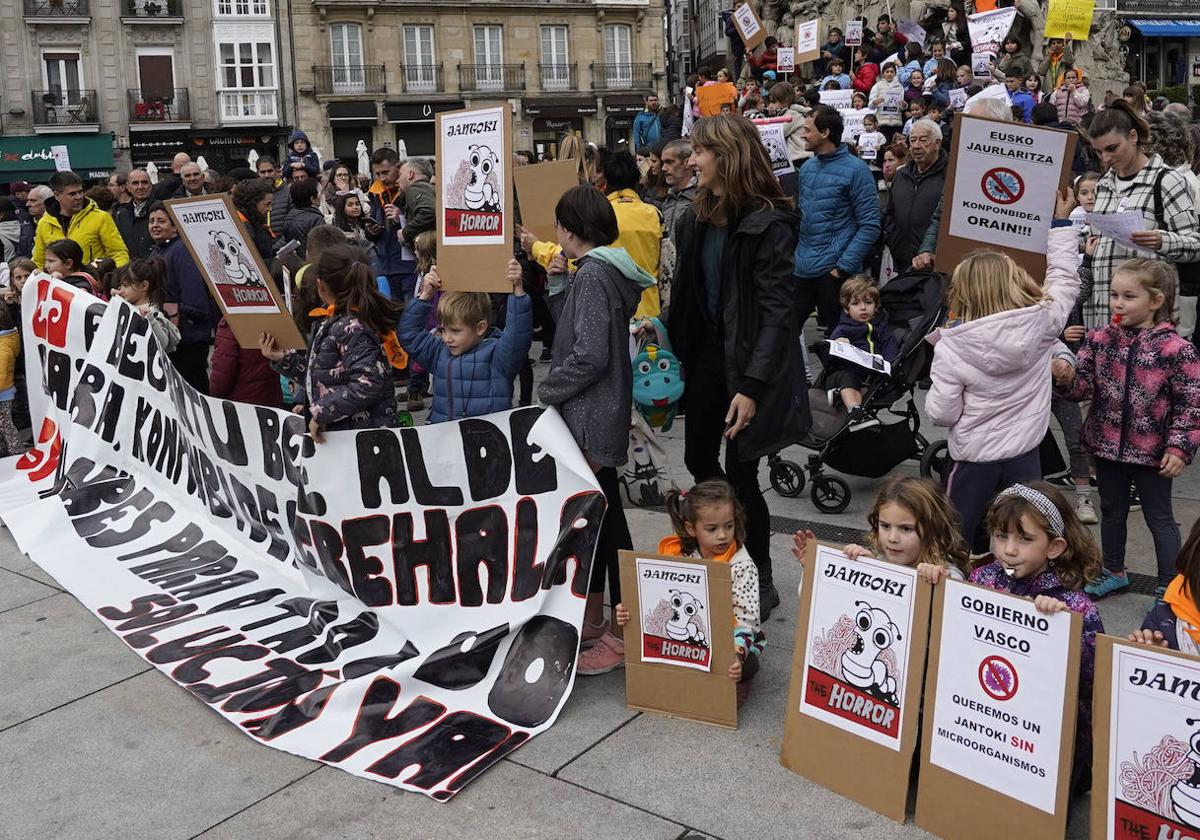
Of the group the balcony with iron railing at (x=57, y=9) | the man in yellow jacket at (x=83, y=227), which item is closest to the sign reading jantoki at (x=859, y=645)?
the man in yellow jacket at (x=83, y=227)

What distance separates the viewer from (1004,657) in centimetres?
297

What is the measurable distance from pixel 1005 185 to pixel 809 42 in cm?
1527

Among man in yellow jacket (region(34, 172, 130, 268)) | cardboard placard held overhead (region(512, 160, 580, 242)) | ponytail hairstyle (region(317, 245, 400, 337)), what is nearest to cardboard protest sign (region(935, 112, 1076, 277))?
cardboard placard held overhead (region(512, 160, 580, 242))

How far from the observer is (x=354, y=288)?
15.9 ft

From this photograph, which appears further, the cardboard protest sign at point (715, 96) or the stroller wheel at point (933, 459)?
the cardboard protest sign at point (715, 96)

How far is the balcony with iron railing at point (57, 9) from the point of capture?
39000mm

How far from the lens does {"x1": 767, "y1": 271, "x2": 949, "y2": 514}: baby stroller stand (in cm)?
599

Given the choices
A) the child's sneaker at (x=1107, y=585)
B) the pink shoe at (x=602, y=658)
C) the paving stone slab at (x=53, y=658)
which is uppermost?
the child's sneaker at (x=1107, y=585)

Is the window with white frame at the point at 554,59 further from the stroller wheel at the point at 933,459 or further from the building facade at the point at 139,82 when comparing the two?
the stroller wheel at the point at 933,459

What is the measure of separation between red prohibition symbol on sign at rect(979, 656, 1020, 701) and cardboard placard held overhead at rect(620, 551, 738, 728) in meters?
0.86

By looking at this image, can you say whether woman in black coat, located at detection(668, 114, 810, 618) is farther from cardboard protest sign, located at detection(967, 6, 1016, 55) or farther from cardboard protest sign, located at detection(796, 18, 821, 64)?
cardboard protest sign, located at detection(796, 18, 821, 64)

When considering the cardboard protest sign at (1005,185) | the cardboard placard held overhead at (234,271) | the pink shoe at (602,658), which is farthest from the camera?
the cardboard placard held overhead at (234,271)

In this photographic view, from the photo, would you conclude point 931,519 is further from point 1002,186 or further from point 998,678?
point 1002,186

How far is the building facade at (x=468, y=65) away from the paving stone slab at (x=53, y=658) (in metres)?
37.4
